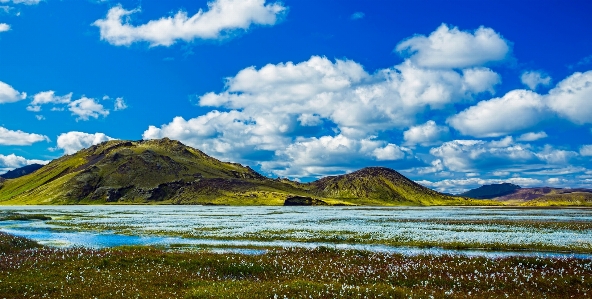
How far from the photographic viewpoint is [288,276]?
80.6 ft

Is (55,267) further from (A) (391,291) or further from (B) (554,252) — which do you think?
(B) (554,252)

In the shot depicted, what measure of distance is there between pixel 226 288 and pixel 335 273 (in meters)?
7.51

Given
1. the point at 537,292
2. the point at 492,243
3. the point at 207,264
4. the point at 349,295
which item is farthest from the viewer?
the point at 492,243

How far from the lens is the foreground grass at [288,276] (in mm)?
19047

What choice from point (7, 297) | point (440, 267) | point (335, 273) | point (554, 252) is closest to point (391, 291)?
point (335, 273)

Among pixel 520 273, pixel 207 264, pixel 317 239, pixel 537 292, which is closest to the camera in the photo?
pixel 537 292

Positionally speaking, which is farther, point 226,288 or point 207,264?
point 207,264

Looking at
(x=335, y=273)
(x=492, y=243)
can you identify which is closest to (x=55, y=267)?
(x=335, y=273)

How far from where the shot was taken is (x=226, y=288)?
20.0 meters

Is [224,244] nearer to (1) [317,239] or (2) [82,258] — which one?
(1) [317,239]

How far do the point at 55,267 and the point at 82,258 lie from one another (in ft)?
10.8

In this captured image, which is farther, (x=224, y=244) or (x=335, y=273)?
(x=224, y=244)

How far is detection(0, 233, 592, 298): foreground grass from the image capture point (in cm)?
1905

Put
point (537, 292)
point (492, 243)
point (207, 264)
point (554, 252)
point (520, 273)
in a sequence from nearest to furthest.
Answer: point (537, 292), point (520, 273), point (207, 264), point (554, 252), point (492, 243)
